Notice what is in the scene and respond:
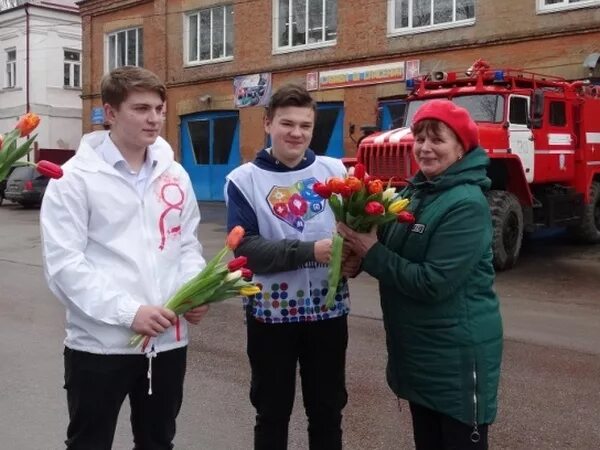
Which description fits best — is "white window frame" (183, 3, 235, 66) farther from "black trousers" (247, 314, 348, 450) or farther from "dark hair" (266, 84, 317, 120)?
"black trousers" (247, 314, 348, 450)

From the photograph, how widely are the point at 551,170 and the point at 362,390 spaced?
7.94m

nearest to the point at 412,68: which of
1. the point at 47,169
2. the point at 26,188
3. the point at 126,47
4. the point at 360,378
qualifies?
the point at 126,47

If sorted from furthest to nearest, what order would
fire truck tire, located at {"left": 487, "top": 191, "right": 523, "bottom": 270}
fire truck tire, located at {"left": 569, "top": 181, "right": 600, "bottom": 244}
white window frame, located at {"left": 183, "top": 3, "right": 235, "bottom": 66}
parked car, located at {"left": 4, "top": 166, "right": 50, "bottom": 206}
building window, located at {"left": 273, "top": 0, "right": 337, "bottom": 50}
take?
parked car, located at {"left": 4, "top": 166, "right": 50, "bottom": 206} < white window frame, located at {"left": 183, "top": 3, "right": 235, "bottom": 66} < building window, located at {"left": 273, "top": 0, "right": 337, "bottom": 50} < fire truck tire, located at {"left": 569, "top": 181, "right": 600, "bottom": 244} < fire truck tire, located at {"left": 487, "top": 191, "right": 523, "bottom": 270}

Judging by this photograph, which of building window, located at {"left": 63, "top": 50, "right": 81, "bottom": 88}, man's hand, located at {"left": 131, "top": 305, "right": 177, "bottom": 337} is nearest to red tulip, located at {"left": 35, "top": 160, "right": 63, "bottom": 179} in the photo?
man's hand, located at {"left": 131, "top": 305, "right": 177, "bottom": 337}

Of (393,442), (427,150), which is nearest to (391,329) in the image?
(427,150)

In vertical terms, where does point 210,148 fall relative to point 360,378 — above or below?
above

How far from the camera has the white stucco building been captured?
3275 centimetres

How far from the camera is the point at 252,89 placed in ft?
72.8

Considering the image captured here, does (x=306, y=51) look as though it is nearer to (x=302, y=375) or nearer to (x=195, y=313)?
(x=302, y=375)

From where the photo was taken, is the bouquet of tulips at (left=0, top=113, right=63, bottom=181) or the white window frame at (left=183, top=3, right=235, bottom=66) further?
the white window frame at (left=183, top=3, right=235, bottom=66)

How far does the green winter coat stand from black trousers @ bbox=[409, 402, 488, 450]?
0.05 metres

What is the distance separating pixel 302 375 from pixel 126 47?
82.6 ft

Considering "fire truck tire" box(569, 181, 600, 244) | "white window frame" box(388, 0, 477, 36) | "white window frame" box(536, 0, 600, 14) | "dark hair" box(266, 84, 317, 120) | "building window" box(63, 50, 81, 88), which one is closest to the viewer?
"dark hair" box(266, 84, 317, 120)

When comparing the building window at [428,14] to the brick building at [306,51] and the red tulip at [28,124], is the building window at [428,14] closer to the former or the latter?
the brick building at [306,51]
